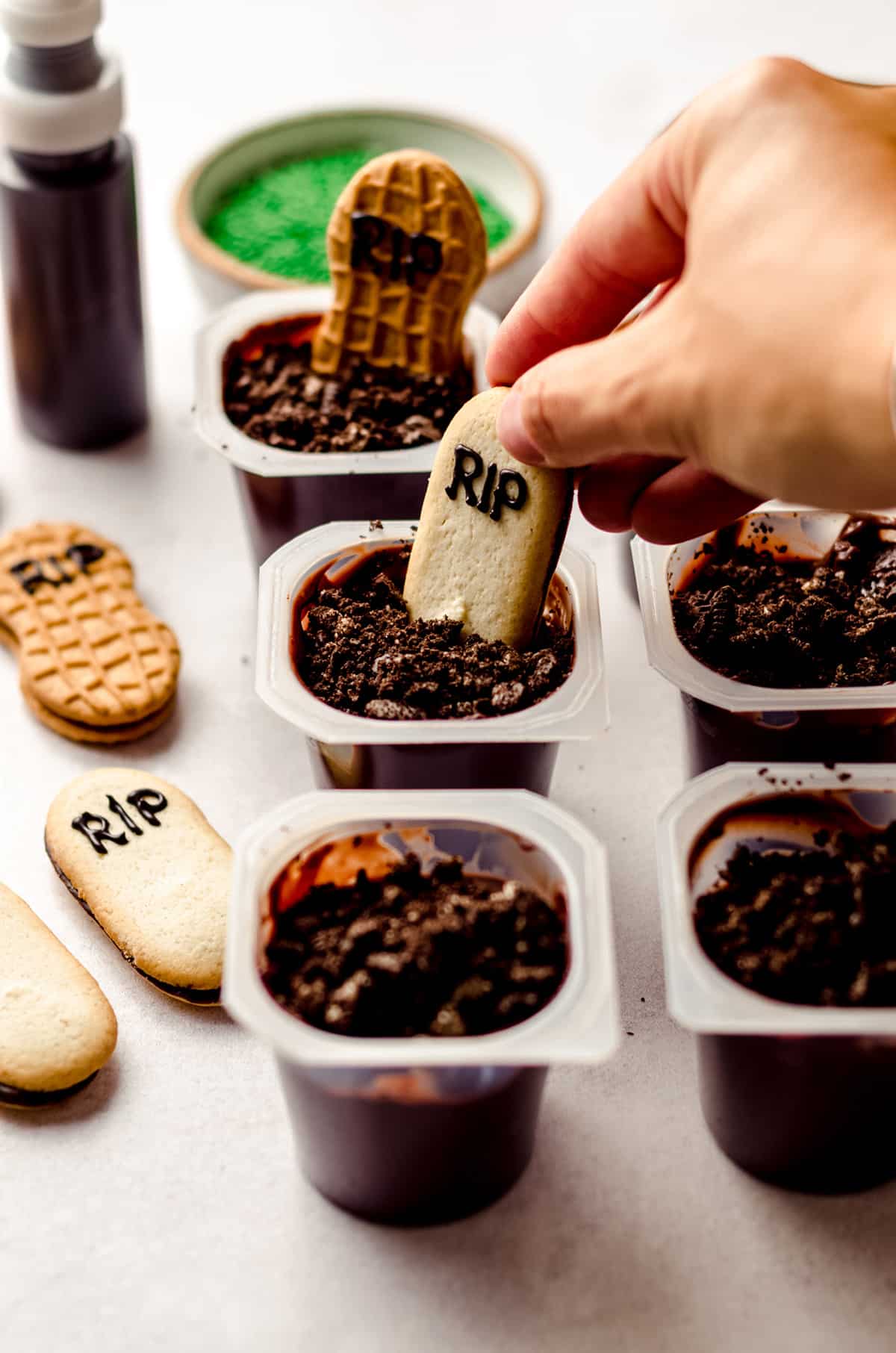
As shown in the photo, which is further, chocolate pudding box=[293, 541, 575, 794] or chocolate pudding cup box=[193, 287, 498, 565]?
chocolate pudding cup box=[193, 287, 498, 565]

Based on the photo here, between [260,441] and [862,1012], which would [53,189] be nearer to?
[260,441]

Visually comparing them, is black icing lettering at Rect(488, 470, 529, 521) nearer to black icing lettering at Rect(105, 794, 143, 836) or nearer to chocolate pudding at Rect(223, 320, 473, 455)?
chocolate pudding at Rect(223, 320, 473, 455)

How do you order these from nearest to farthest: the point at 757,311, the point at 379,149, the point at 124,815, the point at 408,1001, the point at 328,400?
the point at 757,311 < the point at 408,1001 < the point at 124,815 < the point at 328,400 < the point at 379,149

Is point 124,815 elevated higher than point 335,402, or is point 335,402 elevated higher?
point 335,402

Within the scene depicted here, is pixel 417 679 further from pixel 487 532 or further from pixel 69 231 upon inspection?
pixel 69 231

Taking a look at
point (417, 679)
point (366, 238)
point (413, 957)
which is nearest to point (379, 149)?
point (366, 238)

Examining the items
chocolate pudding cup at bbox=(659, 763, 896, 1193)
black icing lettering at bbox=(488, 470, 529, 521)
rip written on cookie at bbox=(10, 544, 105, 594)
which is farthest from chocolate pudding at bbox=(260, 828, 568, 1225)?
rip written on cookie at bbox=(10, 544, 105, 594)
